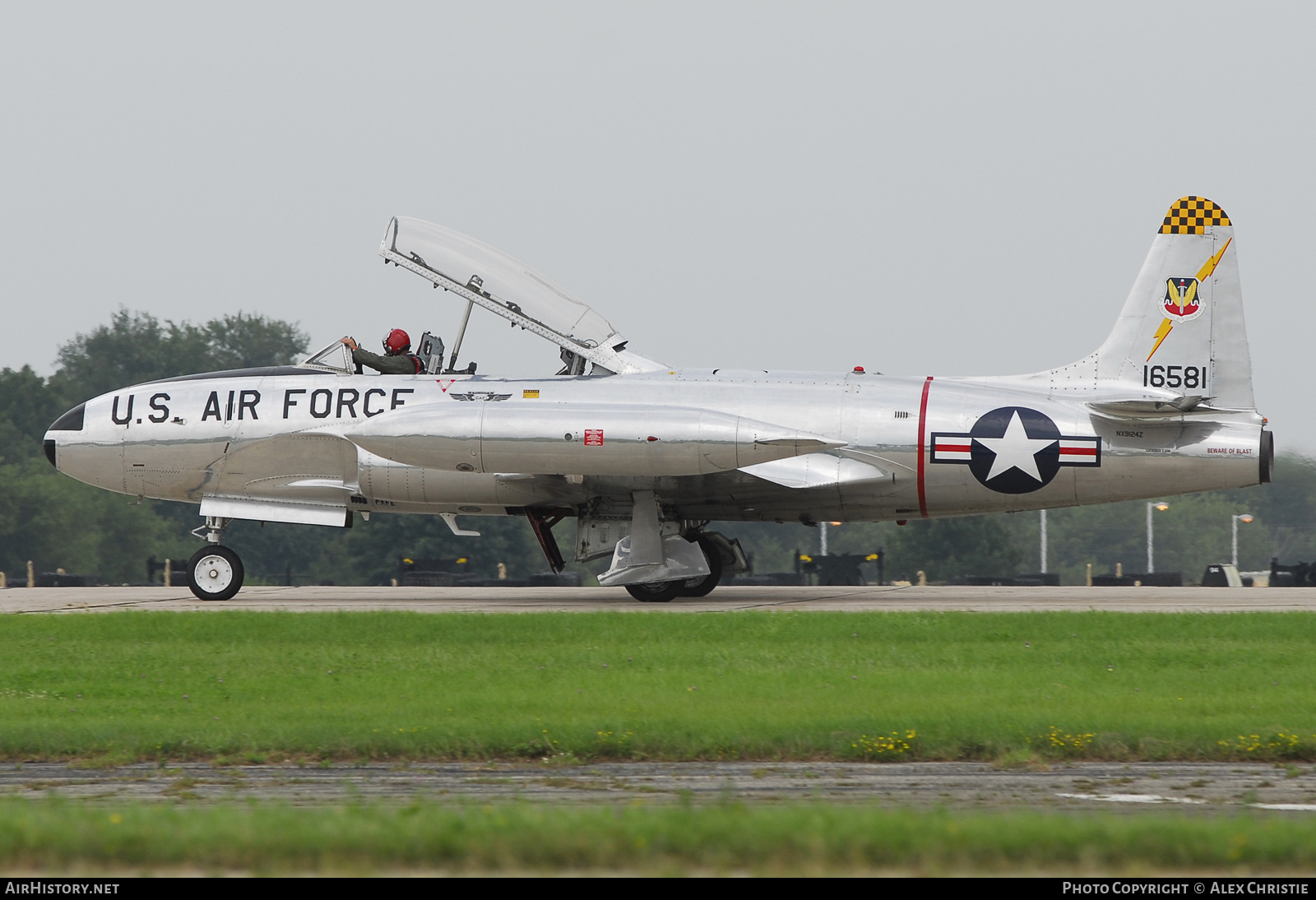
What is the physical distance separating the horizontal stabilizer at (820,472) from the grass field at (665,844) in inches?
535

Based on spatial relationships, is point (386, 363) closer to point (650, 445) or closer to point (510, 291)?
point (510, 291)

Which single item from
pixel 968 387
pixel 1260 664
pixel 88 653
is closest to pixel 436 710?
pixel 88 653

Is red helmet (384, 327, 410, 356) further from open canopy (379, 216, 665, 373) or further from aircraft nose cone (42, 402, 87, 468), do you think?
aircraft nose cone (42, 402, 87, 468)

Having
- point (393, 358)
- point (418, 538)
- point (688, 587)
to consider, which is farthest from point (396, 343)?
point (418, 538)

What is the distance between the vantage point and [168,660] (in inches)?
562

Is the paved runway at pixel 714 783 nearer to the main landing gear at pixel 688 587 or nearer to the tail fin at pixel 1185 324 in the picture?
the main landing gear at pixel 688 587

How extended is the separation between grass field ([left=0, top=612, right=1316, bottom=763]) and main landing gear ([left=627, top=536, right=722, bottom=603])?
447 cm

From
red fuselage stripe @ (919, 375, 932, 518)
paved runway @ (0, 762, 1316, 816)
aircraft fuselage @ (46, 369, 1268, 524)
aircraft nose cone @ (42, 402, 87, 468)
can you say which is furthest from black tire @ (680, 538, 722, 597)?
paved runway @ (0, 762, 1316, 816)

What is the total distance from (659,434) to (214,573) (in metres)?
Result: 7.45

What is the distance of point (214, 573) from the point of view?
21203 millimetres

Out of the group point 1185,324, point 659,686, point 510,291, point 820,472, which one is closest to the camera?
point 659,686

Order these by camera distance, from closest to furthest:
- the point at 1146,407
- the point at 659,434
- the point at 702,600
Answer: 1. the point at 659,434
2. the point at 1146,407
3. the point at 702,600

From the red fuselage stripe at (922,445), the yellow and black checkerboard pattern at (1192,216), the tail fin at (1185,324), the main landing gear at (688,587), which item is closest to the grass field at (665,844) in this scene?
the red fuselage stripe at (922,445)

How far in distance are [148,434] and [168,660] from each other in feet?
25.5
